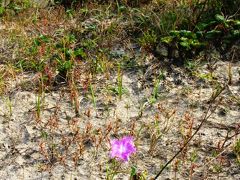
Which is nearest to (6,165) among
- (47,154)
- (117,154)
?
(47,154)

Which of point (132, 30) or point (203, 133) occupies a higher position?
point (132, 30)

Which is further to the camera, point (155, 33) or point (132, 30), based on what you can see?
point (132, 30)

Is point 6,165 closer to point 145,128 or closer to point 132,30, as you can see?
point 145,128

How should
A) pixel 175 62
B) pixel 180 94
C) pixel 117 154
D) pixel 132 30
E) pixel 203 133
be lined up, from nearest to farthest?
pixel 117 154, pixel 203 133, pixel 180 94, pixel 175 62, pixel 132 30

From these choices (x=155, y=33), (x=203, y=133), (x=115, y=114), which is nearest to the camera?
(x=203, y=133)

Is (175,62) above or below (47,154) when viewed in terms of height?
above

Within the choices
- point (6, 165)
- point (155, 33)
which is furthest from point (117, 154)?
point (155, 33)

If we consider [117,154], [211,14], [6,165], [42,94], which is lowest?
[6,165]

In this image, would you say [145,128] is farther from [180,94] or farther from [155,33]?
[155,33]

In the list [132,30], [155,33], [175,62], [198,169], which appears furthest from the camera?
[132,30]
